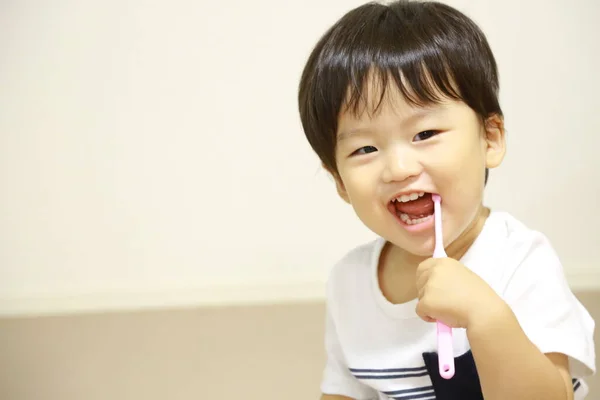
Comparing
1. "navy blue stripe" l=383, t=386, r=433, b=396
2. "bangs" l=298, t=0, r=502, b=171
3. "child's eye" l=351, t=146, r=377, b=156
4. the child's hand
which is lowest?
"navy blue stripe" l=383, t=386, r=433, b=396

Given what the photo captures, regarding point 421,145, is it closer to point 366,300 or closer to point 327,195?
point 366,300

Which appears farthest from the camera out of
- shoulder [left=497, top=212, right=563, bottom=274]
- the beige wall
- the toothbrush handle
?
the beige wall

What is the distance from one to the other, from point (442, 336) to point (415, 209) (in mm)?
133

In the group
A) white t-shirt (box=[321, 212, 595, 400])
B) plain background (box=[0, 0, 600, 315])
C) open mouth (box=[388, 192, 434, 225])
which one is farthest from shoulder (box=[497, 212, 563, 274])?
plain background (box=[0, 0, 600, 315])

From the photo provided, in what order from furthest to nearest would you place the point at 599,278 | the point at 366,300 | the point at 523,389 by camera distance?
the point at 599,278
the point at 366,300
the point at 523,389

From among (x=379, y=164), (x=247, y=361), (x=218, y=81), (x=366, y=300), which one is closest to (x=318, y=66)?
(x=379, y=164)

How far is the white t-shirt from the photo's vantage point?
662 mm

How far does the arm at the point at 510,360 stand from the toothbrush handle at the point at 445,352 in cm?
2

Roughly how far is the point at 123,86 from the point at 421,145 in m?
0.69

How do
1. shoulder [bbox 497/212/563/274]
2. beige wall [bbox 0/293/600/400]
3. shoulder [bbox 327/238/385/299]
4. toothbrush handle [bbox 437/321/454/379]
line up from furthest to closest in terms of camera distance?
beige wall [bbox 0/293/600/400] → shoulder [bbox 327/238/385/299] → shoulder [bbox 497/212/563/274] → toothbrush handle [bbox 437/321/454/379]

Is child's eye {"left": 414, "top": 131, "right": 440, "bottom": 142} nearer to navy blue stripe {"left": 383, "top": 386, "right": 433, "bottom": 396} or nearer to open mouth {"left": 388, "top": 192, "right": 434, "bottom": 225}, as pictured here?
open mouth {"left": 388, "top": 192, "right": 434, "bottom": 225}

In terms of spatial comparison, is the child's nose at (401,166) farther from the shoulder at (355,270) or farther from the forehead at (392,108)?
the shoulder at (355,270)

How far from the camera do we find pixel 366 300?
0.81 metres

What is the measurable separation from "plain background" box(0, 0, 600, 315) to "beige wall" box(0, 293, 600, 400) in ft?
0.12
